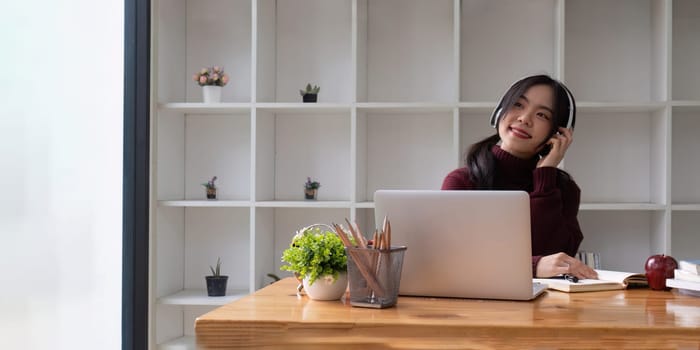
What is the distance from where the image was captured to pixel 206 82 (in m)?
3.29

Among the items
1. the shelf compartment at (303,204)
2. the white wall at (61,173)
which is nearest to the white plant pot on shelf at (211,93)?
the white wall at (61,173)

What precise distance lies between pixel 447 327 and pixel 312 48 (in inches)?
100

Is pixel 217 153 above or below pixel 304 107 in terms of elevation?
below

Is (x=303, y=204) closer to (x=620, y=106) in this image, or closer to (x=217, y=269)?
(x=217, y=269)

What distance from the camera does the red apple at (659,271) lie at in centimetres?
160

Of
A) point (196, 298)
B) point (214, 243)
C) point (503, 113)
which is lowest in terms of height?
point (196, 298)

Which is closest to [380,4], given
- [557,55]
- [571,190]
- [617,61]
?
[557,55]

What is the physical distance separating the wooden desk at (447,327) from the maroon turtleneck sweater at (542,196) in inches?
46.1

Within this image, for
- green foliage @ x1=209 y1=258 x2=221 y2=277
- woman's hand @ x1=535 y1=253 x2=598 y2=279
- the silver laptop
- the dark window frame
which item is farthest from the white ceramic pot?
green foliage @ x1=209 y1=258 x2=221 y2=277

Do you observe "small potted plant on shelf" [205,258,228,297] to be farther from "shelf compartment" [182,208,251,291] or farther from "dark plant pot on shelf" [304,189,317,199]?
"dark plant pot on shelf" [304,189,317,199]

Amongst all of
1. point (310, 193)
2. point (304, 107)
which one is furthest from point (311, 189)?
point (304, 107)

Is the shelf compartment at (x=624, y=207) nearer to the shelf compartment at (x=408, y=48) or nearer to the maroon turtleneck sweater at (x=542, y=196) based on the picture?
the maroon turtleneck sweater at (x=542, y=196)

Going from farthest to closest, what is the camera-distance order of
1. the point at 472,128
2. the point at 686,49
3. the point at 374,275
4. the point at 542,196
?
the point at 472,128
the point at 686,49
the point at 542,196
the point at 374,275

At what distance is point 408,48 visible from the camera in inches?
137
